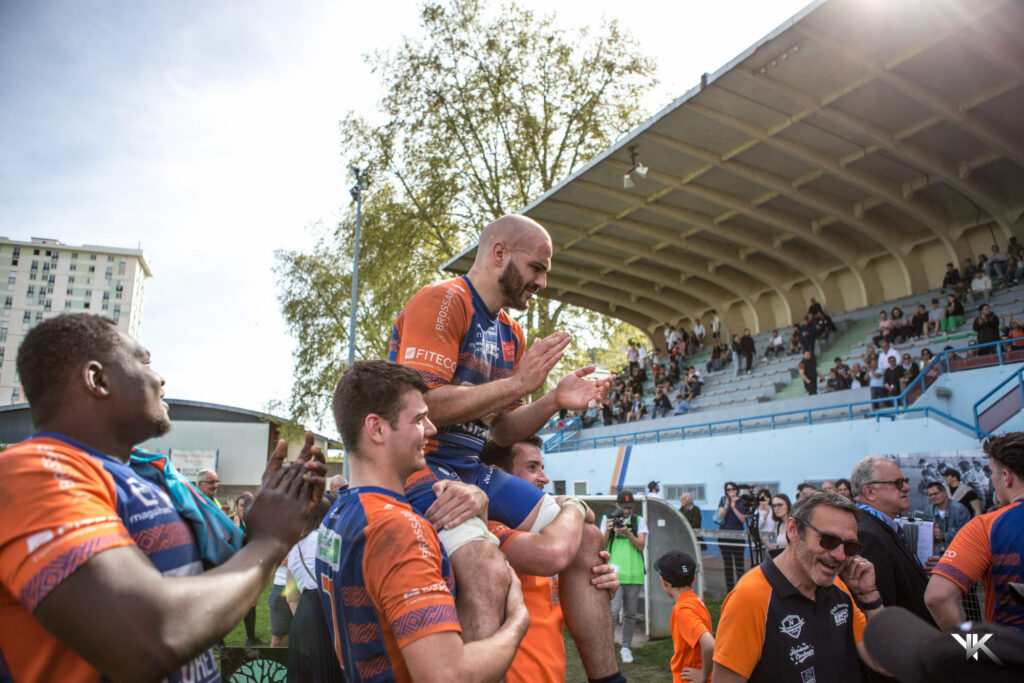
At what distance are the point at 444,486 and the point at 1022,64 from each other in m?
15.8

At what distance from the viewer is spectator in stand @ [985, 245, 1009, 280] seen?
17625 millimetres

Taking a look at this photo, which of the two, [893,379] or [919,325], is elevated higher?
[919,325]

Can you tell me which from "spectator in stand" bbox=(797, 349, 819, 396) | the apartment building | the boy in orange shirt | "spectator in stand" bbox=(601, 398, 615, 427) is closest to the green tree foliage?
"spectator in stand" bbox=(601, 398, 615, 427)

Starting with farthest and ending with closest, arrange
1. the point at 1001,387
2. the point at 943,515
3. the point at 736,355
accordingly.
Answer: the point at 736,355
the point at 1001,387
the point at 943,515

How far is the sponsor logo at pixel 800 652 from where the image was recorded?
3.67m

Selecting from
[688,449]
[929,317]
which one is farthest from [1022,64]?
[688,449]

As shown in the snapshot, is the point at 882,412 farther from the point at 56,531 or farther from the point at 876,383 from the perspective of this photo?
the point at 56,531

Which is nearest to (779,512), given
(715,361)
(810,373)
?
(810,373)

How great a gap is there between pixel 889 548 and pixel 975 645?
375cm

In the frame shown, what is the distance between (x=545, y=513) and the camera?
301 cm

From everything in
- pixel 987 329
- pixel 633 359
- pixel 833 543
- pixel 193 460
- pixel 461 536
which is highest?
pixel 633 359

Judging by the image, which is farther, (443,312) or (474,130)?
(474,130)

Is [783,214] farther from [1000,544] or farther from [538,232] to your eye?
[538,232]

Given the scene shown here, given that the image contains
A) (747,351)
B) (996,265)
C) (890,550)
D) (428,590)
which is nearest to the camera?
(428,590)
